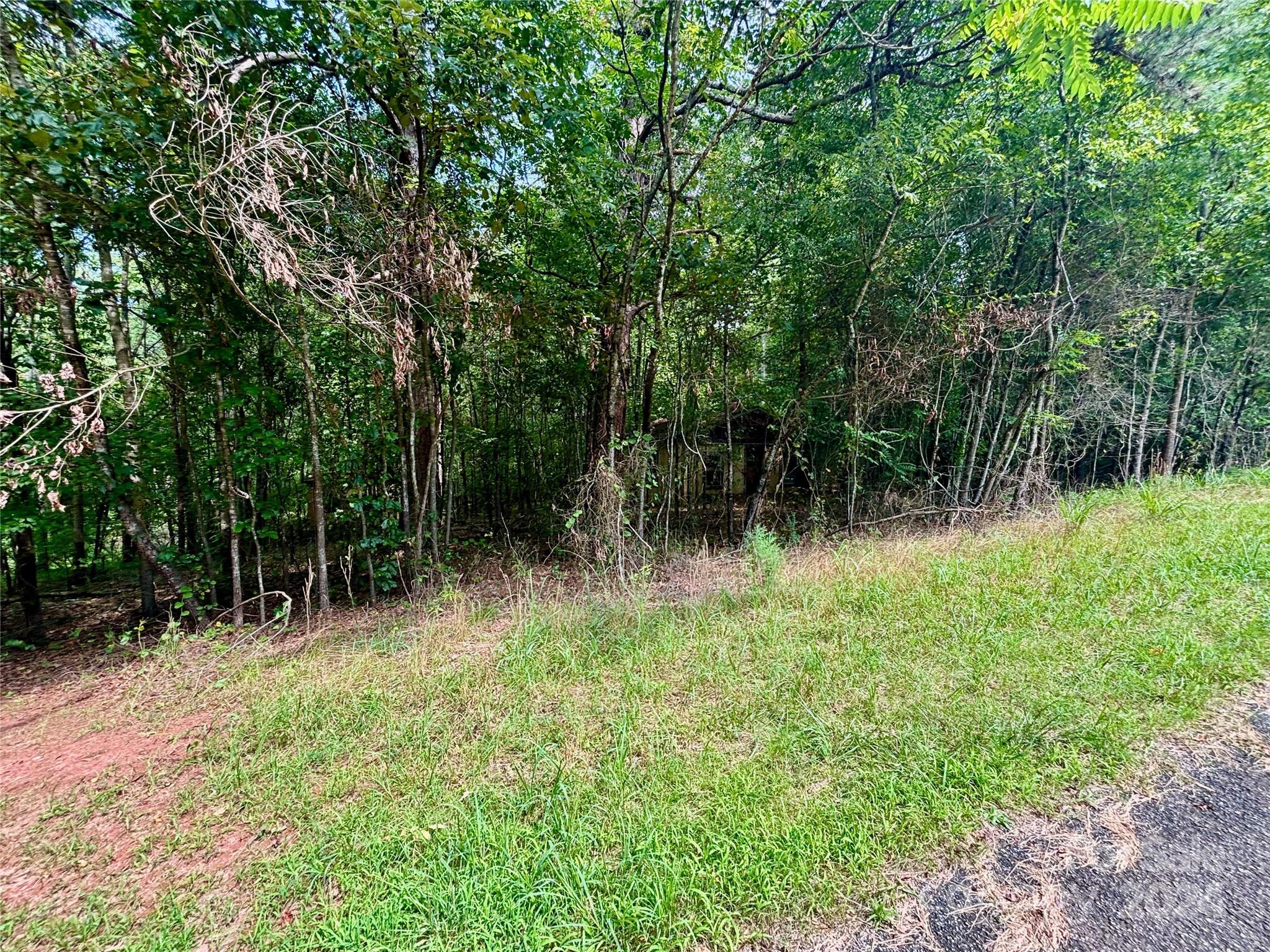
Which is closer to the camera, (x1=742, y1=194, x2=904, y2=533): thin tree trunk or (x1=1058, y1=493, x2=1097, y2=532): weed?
(x1=1058, y1=493, x2=1097, y2=532): weed

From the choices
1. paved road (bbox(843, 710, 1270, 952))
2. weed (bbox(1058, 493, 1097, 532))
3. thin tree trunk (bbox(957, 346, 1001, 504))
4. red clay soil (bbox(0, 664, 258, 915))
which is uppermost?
thin tree trunk (bbox(957, 346, 1001, 504))

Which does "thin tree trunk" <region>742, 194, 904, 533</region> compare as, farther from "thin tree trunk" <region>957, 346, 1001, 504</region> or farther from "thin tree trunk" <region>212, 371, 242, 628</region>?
"thin tree trunk" <region>212, 371, 242, 628</region>

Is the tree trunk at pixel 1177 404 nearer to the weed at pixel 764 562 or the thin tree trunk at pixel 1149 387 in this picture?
the thin tree trunk at pixel 1149 387

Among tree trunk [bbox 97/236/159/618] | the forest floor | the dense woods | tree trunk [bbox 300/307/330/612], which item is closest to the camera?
the forest floor

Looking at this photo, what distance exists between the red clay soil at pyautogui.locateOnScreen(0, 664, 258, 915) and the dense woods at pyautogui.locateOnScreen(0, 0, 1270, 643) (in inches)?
45.5

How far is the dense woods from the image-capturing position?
9.04ft

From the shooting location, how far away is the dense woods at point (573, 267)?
2.76m

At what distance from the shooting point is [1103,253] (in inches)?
233

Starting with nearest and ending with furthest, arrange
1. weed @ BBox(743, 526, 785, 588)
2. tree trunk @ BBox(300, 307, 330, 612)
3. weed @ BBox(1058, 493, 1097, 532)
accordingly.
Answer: weed @ BBox(743, 526, 785, 588), tree trunk @ BBox(300, 307, 330, 612), weed @ BBox(1058, 493, 1097, 532)

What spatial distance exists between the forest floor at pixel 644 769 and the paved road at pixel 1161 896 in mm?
19

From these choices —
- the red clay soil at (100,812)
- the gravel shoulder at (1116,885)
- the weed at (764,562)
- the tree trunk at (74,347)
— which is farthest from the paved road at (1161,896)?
the tree trunk at (74,347)

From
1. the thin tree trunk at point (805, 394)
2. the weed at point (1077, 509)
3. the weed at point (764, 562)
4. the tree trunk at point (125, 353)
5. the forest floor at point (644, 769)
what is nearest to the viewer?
the forest floor at point (644, 769)

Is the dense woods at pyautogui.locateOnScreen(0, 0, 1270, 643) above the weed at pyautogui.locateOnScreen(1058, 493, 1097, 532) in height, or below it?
above

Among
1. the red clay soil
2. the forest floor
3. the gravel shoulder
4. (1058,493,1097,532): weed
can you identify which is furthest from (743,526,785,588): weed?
the red clay soil
